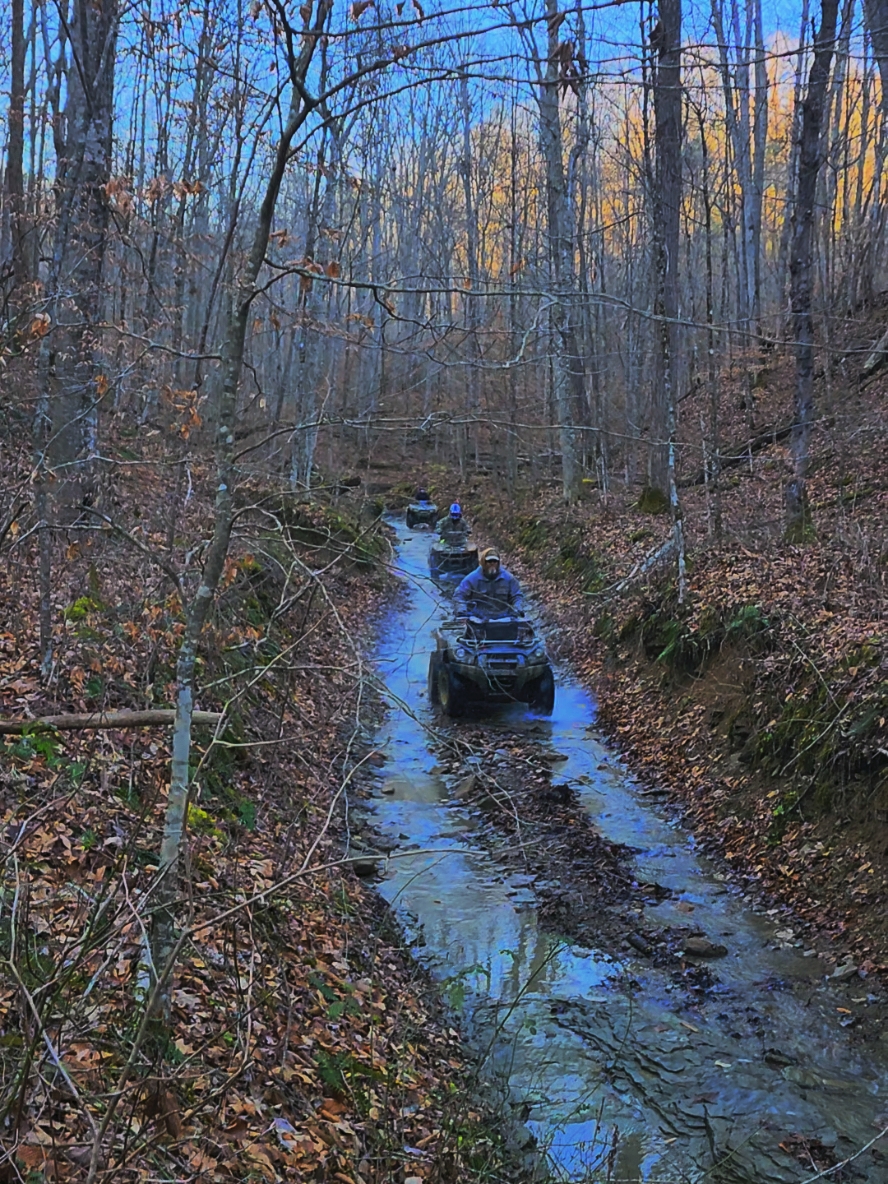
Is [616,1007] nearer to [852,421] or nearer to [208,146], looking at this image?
[852,421]

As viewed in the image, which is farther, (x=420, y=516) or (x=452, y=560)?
(x=420, y=516)

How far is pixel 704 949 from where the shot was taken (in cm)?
621

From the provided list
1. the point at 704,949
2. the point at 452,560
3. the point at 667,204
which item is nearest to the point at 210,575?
the point at 704,949

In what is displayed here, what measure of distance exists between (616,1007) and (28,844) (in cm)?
370

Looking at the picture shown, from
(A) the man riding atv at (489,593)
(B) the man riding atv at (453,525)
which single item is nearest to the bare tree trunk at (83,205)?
(A) the man riding atv at (489,593)

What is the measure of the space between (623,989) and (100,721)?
3.76 meters

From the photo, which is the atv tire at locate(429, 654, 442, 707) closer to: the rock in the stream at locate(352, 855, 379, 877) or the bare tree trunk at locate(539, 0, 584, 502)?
the rock in the stream at locate(352, 855, 379, 877)

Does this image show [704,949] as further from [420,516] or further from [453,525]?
[420,516]

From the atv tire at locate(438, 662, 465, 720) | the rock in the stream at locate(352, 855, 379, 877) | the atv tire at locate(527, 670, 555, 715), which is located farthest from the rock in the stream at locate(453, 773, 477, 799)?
the atv tire at locate(527, 670, 555, 715)

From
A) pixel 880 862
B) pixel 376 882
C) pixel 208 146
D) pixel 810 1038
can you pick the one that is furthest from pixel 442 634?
pixel 208 146

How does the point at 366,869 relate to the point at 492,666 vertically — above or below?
below

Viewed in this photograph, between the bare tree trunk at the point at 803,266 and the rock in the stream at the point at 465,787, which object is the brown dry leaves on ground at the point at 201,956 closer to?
the rock in the stream at the point at 465,787

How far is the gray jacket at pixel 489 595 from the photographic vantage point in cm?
1231

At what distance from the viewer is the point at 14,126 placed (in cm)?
1572
